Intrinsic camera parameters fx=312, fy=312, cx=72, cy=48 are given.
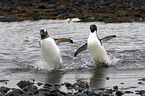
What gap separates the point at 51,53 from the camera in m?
7.62

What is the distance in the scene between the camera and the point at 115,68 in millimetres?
7531

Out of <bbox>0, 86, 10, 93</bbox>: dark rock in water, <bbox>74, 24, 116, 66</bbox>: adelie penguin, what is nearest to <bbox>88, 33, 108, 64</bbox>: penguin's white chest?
<bbox>74, 24, 116, 66</bbox>: adelie penguin

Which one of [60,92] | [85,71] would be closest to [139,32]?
[85,71]

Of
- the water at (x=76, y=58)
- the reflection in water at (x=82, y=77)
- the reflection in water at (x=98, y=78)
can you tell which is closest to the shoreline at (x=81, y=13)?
the water at (x=76, y=58)

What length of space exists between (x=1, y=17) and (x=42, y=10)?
12.4ft

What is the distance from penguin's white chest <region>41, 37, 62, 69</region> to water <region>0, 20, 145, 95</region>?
0.91ft

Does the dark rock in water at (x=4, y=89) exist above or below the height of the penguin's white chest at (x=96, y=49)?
below

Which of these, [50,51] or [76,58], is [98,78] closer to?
[50,51]

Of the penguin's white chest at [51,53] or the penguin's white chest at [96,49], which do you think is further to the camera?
the penguin's white chest at [96,49]

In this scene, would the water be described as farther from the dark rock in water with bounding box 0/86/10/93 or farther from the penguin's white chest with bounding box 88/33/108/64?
the dark rock in water with bounding box 0/86/10/93

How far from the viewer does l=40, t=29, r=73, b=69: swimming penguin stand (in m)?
7.53

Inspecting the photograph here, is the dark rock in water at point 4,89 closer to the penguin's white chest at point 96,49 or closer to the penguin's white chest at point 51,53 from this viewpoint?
the penguin's white chest at point 51,53

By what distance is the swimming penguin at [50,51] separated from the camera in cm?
753

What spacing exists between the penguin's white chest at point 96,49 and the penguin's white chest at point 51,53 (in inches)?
34.3
